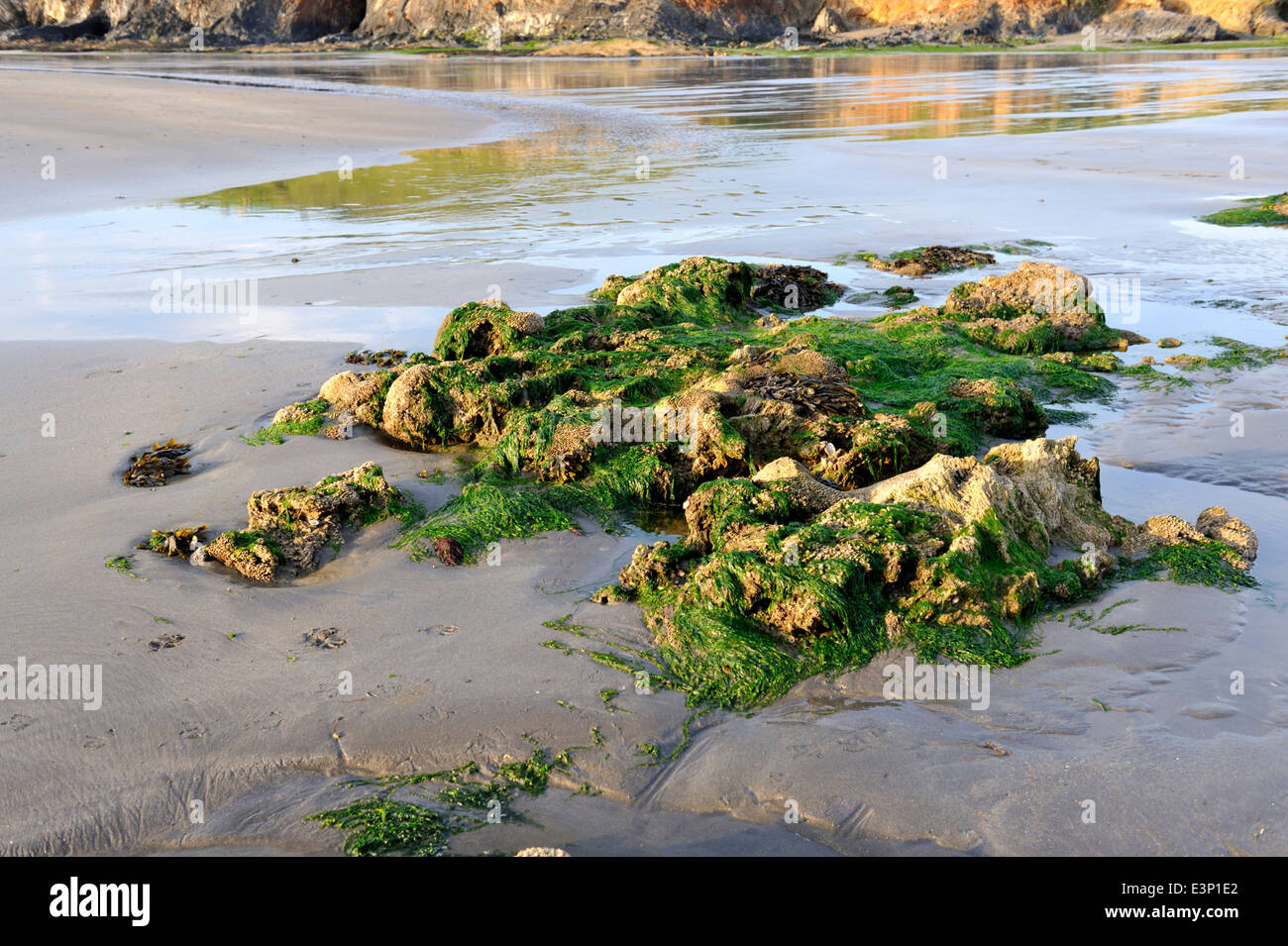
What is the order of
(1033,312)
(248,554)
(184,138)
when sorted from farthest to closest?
(184,138), (1033,312), (248,554)

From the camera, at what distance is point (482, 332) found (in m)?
6.73

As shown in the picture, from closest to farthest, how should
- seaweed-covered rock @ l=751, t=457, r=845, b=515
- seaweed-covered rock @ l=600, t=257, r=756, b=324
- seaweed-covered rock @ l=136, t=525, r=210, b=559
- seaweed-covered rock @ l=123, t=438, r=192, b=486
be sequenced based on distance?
seaweed-covered rock @ l=136, t=525, r=210, b=559 < seaweed-covered rock @ l=751, t=457, r=845, b=515 < seaweed-covered rock @ l=123, t=438, r=192, b=486 < seaweed-covered rock @ l=600, t=257, r=756, b=324

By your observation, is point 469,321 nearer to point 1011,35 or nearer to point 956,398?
point 956,398

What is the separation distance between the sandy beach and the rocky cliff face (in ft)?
188

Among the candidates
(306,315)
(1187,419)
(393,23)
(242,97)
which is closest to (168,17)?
(393,23)

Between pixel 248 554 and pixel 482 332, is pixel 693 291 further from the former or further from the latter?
pixel 248 554

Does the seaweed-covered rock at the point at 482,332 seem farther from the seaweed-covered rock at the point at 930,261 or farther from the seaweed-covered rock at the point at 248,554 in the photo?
the seaweed-covered rock at the point at 930,261

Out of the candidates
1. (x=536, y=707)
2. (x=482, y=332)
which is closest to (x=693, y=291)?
(x=482, y=332)

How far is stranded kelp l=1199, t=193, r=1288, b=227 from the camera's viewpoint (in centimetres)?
1085

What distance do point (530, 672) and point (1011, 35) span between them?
6469 cm

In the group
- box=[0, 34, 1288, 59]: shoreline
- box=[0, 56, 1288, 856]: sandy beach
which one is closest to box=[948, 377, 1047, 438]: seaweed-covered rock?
box=[0, 56, 1288, 856]: sandy beach

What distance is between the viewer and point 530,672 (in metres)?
3.55

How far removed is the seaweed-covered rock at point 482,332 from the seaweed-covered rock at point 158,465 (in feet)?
6.04

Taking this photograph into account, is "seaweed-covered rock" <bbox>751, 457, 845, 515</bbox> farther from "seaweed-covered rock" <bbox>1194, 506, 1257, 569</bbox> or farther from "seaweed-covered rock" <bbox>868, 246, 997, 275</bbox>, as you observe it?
"seaweed-covered rock" <bbox>868, 246, 997, 275</bbox>
